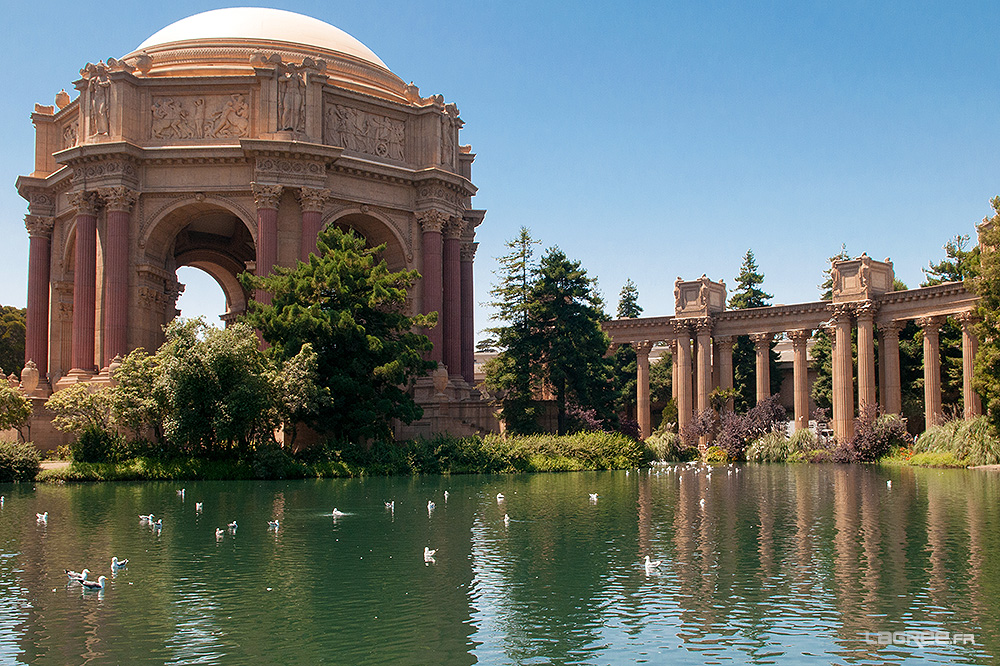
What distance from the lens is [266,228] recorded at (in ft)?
156

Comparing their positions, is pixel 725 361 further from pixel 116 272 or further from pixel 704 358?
pixel 116 272

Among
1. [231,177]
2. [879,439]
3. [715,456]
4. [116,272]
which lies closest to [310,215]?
[231,177]

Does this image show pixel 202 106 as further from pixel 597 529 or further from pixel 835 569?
pixel 835 569

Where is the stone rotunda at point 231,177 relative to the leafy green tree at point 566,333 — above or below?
above

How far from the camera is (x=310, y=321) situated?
122 ft

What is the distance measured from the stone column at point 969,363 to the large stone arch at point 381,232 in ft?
91.7

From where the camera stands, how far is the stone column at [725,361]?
5862cm

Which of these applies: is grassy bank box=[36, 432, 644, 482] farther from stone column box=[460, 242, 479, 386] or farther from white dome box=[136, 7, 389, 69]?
white dome box=[136, 7, 389, 69]

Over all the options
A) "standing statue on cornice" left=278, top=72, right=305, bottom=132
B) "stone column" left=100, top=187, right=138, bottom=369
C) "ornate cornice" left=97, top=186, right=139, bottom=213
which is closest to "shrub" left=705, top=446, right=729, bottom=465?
"standing statue on cornice" left=278, top=72, right=305, bottom=132

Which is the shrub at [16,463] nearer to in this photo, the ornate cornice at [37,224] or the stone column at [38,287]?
the stone column at [38,287]

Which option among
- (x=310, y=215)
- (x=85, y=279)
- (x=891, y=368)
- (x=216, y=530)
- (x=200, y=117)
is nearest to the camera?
(x=216, y=530)

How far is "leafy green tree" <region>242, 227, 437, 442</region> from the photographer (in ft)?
123

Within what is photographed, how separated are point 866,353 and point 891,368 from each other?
1.53 metres

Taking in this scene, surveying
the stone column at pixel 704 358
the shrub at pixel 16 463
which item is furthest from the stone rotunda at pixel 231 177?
the stone column at pixel 704 358
